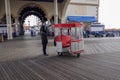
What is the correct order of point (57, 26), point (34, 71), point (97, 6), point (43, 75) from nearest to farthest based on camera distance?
point (43, 75)
point (34, 71)
point (57, 26)
point (97, 6)

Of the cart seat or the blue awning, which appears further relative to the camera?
the blue awning

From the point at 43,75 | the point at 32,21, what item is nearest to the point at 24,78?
the point at 43,75

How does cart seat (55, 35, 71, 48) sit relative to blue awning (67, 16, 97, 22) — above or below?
below

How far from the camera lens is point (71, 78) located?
5.08m

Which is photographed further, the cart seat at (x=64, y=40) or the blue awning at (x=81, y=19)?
the blue awning at (x=81, y=19)

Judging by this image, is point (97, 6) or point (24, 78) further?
point (97, 6)

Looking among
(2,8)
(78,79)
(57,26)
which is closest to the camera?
(78,79)

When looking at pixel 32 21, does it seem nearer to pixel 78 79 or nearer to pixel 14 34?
pixel 14 34

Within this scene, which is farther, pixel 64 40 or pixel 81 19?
pixel 81 19

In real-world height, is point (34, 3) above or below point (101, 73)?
above

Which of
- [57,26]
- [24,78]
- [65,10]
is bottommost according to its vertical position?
[24,78]

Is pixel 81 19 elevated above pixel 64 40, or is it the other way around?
pixel 81 19

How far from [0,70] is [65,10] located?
73.5ft

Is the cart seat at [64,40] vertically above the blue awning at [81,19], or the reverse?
the blue awning at [81,19]
